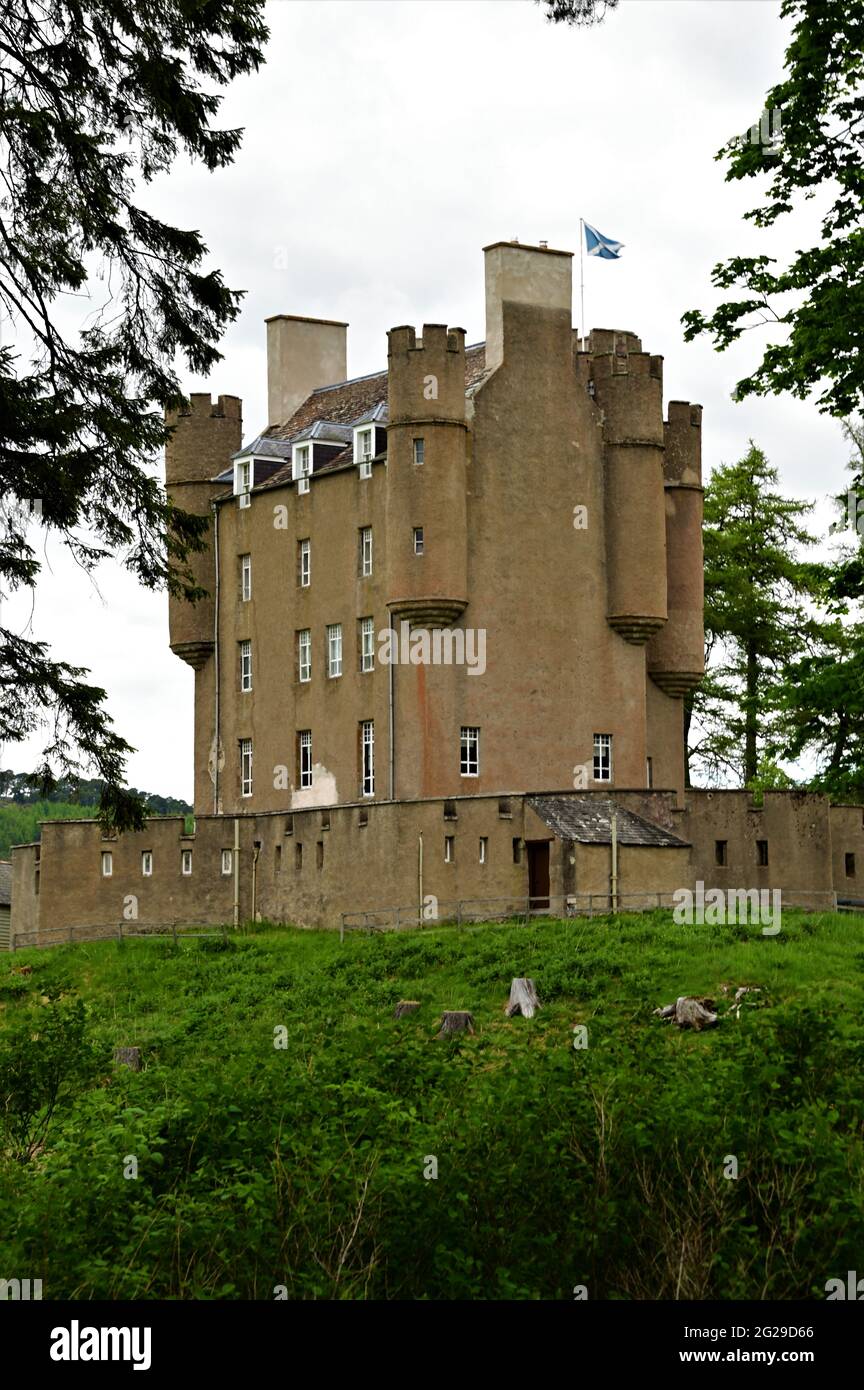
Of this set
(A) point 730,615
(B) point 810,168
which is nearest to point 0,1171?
(B) point 810,168

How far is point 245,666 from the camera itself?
61.7m

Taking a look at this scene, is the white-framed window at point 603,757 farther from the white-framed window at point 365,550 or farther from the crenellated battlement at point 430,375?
the crenellated battlement at point 430,375

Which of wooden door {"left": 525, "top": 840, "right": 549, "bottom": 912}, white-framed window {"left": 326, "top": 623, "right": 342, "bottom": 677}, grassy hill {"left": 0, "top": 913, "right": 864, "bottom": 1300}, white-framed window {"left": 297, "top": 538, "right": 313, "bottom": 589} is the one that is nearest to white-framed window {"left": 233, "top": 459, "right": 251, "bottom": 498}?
white-framed window {"left": 297, "top": 538, "right": 313, "bottom": 589}

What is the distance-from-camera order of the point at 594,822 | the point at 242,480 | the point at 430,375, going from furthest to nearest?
the point at 242,480 < the point at 430,375 < the point at 594,822

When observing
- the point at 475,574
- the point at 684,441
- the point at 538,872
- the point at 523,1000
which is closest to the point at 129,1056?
the point at 523,1000

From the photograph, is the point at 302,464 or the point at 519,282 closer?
the point at 519,282

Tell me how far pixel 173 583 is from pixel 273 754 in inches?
1415

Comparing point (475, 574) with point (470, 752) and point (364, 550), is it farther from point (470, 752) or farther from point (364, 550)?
point (470, 752)

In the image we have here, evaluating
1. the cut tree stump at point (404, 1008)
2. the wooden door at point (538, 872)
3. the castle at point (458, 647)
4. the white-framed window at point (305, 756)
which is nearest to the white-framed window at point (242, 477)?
the castle at point (458, 647)

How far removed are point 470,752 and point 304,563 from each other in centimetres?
765

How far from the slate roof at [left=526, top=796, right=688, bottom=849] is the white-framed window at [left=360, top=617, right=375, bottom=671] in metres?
7.74

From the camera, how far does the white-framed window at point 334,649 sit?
5822 centimetres

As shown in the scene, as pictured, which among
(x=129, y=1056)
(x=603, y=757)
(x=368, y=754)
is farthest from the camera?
(x=603, y=757)
